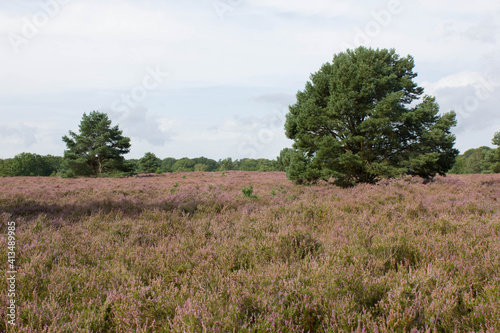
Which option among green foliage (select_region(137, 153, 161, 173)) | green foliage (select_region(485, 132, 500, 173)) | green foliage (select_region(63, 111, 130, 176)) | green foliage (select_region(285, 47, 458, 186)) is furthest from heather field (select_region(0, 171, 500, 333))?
green foliage (select_region(137, 153, 161, 173))

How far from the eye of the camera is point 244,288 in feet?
8.39

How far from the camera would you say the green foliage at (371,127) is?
13.2 meters

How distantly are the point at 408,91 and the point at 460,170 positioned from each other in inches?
3224

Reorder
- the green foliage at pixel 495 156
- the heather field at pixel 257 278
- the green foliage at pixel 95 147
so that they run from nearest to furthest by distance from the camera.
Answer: the heather field at pixel 257 278 → the green foliage at pixel 95 147 → the green foliage at pixel 495 156

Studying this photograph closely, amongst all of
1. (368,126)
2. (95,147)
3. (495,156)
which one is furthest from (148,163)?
(495,156)

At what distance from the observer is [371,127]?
42.6 feet

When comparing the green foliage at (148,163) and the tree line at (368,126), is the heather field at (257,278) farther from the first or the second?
the green foliage at (148,163)

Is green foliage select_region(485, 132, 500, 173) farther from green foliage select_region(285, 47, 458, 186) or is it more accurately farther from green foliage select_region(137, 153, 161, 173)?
green foliage select_region(137, 153, 161, 173)

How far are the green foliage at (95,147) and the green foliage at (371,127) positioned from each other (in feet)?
83.2

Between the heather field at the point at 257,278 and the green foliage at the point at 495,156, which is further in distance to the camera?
the green foliage at the point at 495,156

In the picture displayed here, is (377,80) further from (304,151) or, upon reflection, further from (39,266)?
(39,266)

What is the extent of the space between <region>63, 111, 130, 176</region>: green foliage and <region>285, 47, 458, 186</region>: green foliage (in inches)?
998

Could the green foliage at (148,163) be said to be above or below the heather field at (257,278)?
above

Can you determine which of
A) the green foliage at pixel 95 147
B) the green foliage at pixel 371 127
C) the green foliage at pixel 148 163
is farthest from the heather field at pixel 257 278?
the green foliage at pixel 148 163
